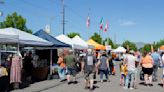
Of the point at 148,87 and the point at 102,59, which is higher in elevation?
the point at 102,59

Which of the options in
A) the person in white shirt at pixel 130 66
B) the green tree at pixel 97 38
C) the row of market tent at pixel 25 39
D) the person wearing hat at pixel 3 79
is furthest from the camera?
the green tree at pixel 97 38

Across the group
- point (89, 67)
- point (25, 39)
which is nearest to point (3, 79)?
point (25, 39)

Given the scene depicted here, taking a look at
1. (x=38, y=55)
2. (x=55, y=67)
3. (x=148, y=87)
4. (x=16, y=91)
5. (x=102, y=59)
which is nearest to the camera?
(x=16, y=91)

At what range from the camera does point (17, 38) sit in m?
15.7

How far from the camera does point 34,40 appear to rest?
59.5ft

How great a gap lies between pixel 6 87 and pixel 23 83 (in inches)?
124

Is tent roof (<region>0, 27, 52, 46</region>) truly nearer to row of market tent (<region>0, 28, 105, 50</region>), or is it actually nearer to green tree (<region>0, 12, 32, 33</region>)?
row of market tent (<region>0, 28, 105, 50</region>)

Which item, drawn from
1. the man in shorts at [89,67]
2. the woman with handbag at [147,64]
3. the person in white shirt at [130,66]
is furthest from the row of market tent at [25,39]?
the woman with handbag at [147,64]

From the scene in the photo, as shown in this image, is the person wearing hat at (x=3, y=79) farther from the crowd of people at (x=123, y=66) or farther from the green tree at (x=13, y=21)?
the green tree at (x=13, y=21)

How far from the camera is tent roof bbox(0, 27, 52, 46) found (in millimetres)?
14648

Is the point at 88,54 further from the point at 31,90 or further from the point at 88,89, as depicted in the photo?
the point at 31,90

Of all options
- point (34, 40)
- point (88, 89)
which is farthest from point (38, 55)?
point (88, 89)

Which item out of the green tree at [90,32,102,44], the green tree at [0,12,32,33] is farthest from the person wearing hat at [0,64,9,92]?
the green tree at [90,32,102,44]

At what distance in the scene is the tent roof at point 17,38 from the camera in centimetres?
1465
